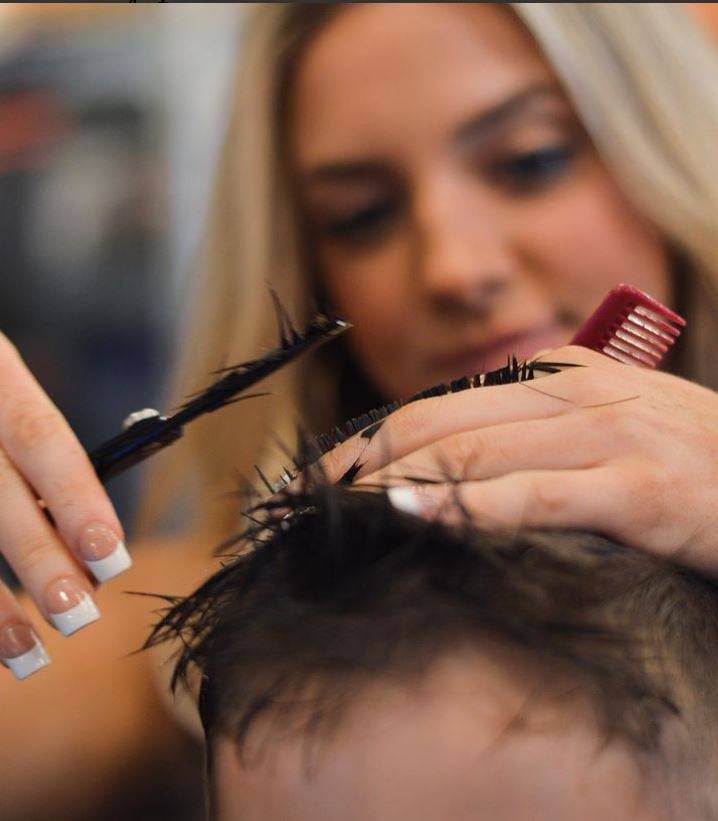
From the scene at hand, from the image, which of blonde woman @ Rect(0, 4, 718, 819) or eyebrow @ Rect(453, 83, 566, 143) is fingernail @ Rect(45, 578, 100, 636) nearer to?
blonde woman @ Rect(0, 4, 718, 819)

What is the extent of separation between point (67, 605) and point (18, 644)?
0.04 meters

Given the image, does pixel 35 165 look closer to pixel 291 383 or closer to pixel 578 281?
pixel 291 383

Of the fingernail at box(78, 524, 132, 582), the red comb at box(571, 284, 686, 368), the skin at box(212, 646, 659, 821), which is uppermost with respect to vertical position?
the fingernail at box(78, 524, 132, 582)

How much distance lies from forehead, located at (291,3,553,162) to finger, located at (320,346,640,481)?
1.50ft

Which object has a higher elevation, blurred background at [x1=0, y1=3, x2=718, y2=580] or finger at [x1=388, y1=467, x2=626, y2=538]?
blurred background at [x1=0, y1=3, x2=718, y2=580]

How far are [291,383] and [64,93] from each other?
25.1 inches

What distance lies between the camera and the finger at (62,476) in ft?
1.65

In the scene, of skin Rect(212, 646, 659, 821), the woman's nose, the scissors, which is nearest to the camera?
skin Rect(212, 646, 659, 821)

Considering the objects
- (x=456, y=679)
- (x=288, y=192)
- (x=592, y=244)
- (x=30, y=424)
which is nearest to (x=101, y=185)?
(x=288, y=192)

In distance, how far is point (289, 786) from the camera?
0.42m

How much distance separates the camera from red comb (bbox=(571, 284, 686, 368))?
0.54m

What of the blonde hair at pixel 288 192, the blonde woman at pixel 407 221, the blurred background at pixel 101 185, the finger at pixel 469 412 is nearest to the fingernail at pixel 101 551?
the finger at pixel 469 412

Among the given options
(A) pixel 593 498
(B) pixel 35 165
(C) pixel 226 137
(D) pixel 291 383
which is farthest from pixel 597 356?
(B) pixel 35 165

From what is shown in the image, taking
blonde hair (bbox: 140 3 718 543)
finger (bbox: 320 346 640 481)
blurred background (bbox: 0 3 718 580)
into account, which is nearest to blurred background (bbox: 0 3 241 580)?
blurred background (bbox: 0 3 718 580)
